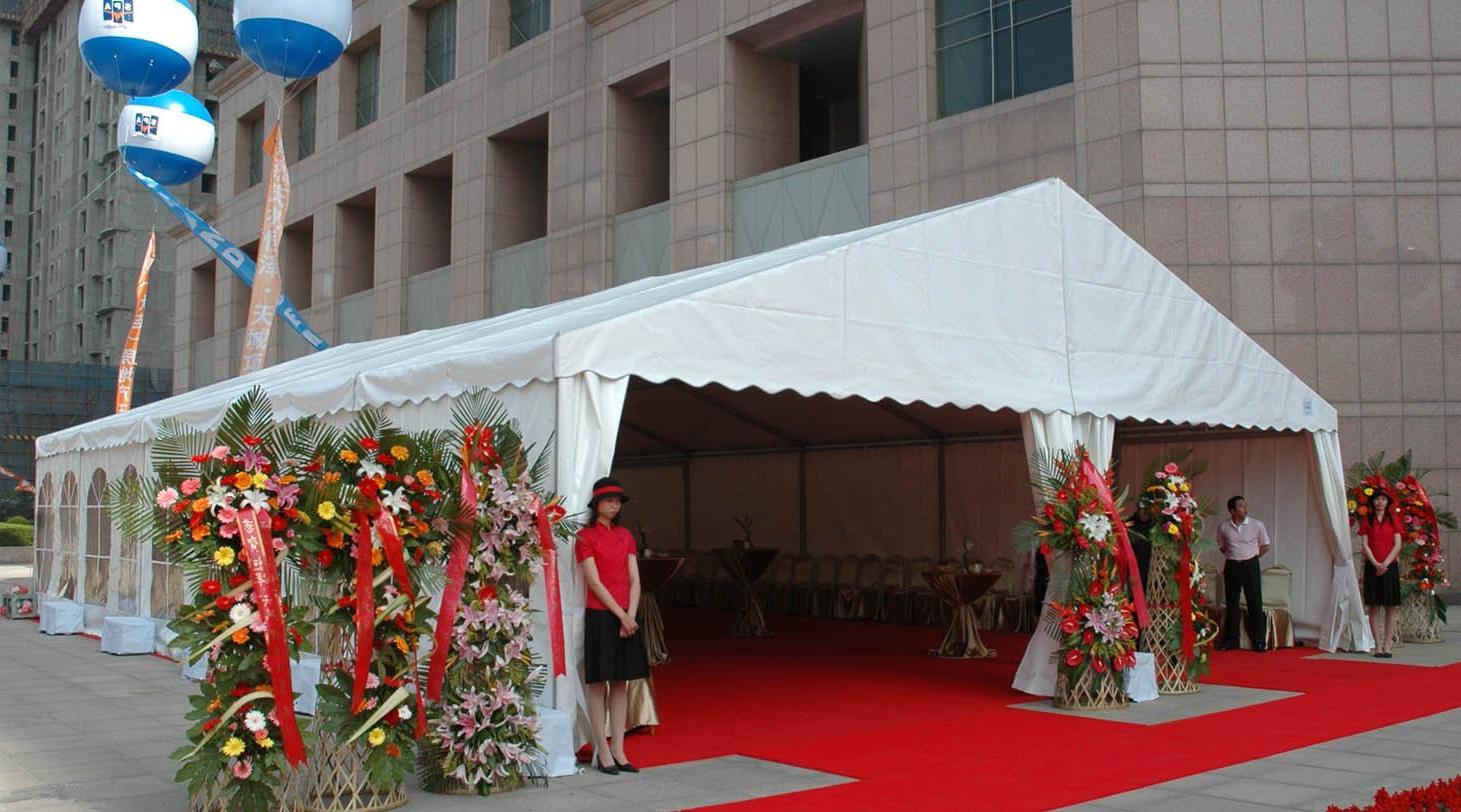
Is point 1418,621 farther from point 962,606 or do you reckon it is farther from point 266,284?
point 266,284

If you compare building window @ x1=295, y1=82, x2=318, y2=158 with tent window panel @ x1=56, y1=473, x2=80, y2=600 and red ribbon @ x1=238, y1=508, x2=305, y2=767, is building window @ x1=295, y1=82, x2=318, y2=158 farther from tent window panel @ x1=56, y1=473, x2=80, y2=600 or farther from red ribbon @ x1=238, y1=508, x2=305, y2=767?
red ribbon @ x1=238, y1=508, x2=305, y2=767

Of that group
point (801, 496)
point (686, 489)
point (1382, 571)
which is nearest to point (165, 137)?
point (686, 489)

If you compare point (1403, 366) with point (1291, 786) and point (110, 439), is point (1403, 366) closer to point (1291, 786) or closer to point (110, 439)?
point (1291, 786)

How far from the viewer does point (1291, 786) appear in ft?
21.5

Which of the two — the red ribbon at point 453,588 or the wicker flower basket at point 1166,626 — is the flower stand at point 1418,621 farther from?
the red ribbon at point 453,588

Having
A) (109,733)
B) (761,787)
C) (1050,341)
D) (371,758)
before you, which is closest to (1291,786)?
(761,787)

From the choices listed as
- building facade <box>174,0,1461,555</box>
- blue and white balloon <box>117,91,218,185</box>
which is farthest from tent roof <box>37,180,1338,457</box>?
blue and white balloon <box>117,91,218,185</box>

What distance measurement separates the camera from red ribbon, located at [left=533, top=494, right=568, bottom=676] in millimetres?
6754

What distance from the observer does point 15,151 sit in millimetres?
82000

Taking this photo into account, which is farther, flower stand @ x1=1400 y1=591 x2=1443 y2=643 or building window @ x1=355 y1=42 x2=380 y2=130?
building window @ x1=355 y1=42 x2=380 y2=130

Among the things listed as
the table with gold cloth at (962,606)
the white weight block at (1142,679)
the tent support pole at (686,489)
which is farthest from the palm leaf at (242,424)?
the tent support pole at (686,489)

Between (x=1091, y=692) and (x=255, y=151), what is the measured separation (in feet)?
119

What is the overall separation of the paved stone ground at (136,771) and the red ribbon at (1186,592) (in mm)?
4124

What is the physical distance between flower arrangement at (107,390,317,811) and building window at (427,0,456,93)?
25953 millimetres
